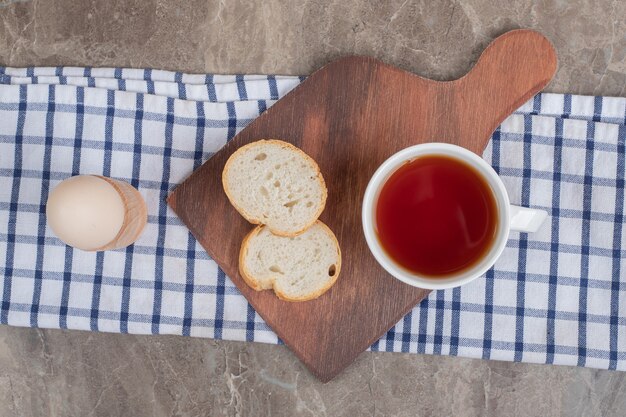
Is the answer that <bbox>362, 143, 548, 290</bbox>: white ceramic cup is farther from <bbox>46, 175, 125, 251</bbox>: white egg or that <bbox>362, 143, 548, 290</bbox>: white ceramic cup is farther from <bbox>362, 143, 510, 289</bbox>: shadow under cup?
<bbox>46, 175, 125, 251</bbox>: white egg

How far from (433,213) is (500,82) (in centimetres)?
21

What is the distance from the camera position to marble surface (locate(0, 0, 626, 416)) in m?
0.85

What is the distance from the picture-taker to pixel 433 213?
2.38ft

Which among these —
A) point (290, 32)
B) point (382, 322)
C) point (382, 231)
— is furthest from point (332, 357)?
point (290, 32)

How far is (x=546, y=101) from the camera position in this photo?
2.75ft

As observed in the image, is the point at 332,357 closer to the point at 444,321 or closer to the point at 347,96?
the point at 444,321

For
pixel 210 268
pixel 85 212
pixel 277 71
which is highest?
pixel 277 71

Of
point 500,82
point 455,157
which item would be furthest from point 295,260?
point 500,82

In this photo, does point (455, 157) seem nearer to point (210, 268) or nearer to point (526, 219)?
point (526, 219)

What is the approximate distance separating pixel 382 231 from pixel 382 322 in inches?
5.5

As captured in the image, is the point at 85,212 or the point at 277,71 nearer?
the point at 85,212

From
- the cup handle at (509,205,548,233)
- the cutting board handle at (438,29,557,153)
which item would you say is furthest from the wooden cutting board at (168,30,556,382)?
the cup handle at (509,205,548,233)

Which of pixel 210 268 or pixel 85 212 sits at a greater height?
pixel 85 212

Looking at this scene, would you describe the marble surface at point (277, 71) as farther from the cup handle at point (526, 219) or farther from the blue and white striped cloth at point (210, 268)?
the cup handle at point (526, 219)
